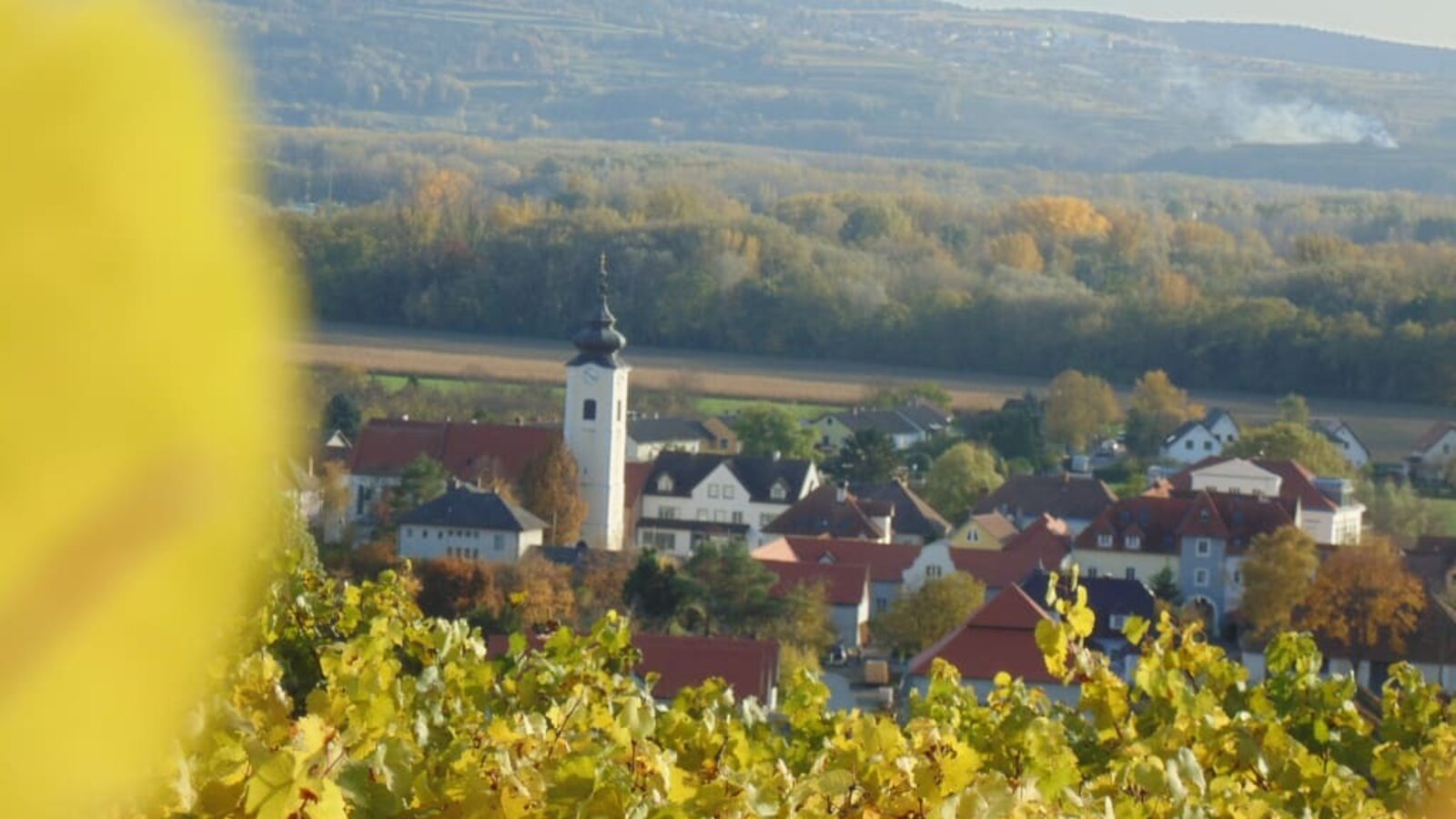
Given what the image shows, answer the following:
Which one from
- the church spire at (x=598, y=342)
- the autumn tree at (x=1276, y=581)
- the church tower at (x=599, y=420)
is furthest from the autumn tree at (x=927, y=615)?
→ the church spire at (x=598, y=342)

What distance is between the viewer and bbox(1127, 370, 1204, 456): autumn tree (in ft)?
125

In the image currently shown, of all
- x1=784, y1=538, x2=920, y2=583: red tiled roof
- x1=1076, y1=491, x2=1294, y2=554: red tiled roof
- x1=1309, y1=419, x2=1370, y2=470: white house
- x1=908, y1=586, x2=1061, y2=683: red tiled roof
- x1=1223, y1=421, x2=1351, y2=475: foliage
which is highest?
x1=908, y1=586, x2=1061, y2=683: red tiled roof

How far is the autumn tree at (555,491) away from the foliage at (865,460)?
171 inches

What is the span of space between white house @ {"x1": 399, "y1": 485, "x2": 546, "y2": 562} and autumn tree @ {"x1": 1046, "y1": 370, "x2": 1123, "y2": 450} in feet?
44.6

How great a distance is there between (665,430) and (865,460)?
5.07m

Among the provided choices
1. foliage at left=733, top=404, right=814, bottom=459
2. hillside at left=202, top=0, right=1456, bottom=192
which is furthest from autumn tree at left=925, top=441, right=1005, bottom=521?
hillside at left=202, top=0, right=1456, bottom=192

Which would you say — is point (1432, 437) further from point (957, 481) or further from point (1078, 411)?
point (957, 481)

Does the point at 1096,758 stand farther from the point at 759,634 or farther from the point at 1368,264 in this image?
the point at 1368,264

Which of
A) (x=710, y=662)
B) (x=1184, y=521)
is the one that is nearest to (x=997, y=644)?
(x=710, y=662)

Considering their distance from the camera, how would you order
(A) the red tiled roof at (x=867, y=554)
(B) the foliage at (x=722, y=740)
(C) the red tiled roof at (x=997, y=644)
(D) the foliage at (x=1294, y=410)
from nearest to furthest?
(B) the foliage at (x=722, y=740) < (C) the red tiled roof at (x=997, y=644) < (A) the red tiled roof at (x=867, y=554) < (D) the foliage at (x=1294, y=410)

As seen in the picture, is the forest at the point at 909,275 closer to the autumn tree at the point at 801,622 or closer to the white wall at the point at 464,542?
the white wall at the point at 464,542

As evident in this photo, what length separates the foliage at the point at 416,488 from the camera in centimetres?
2842

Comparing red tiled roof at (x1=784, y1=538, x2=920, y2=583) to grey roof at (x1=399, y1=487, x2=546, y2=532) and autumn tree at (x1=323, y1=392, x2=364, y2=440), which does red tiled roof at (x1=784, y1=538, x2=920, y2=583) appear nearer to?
grey roof at (x1=399, y1=487, x2=546, y2=532)

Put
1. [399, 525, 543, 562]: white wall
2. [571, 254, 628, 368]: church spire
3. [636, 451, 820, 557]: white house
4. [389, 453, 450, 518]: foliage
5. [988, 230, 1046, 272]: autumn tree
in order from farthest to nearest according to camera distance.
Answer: [988, 230, 1046, 272]: autumn tree, [571, 254, 628, 368]: church spire, [636, 451, 820, 557]: white house, [389, 453, 450, 518]: foliage, [399, 525, 543, 562]: white wall
